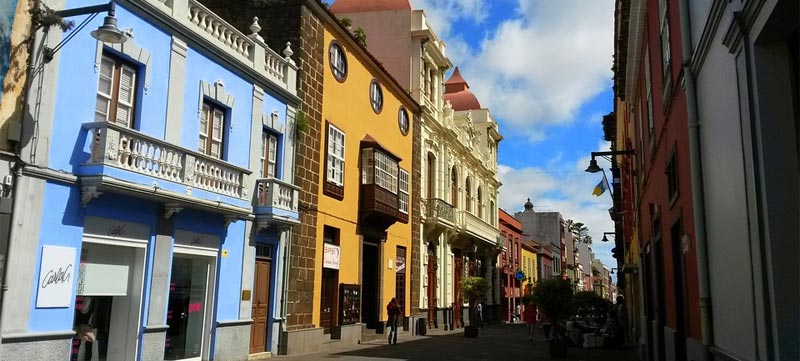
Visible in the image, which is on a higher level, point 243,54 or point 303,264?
point 243,54

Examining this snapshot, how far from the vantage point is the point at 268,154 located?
16578 mm

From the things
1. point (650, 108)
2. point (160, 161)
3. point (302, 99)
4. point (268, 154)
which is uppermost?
point (302, 99)

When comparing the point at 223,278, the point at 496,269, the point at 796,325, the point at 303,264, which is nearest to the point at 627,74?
the point at 303,264

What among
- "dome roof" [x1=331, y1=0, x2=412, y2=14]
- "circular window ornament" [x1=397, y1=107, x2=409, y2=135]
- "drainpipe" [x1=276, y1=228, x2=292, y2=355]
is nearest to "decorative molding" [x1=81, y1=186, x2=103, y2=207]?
"drainpipe" [x1=276, y1=228, x2=292, y2=355]

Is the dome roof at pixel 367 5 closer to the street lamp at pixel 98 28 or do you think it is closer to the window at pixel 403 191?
the window at pixel 403 191

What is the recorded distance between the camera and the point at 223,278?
47.0 feet

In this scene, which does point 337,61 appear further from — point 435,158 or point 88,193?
point 435,158

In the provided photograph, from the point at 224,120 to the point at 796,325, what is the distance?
12.6m

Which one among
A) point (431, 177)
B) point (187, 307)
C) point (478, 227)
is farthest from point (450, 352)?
point (478, 227)

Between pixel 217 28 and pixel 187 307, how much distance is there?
6291mm

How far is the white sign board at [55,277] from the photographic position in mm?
9875

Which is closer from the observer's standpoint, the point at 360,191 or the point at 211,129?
the point at 211,129

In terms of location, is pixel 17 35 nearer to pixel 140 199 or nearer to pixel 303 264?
pixel 140 199

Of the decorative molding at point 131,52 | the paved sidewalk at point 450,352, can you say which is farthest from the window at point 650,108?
the decorative molding at point 131,52
